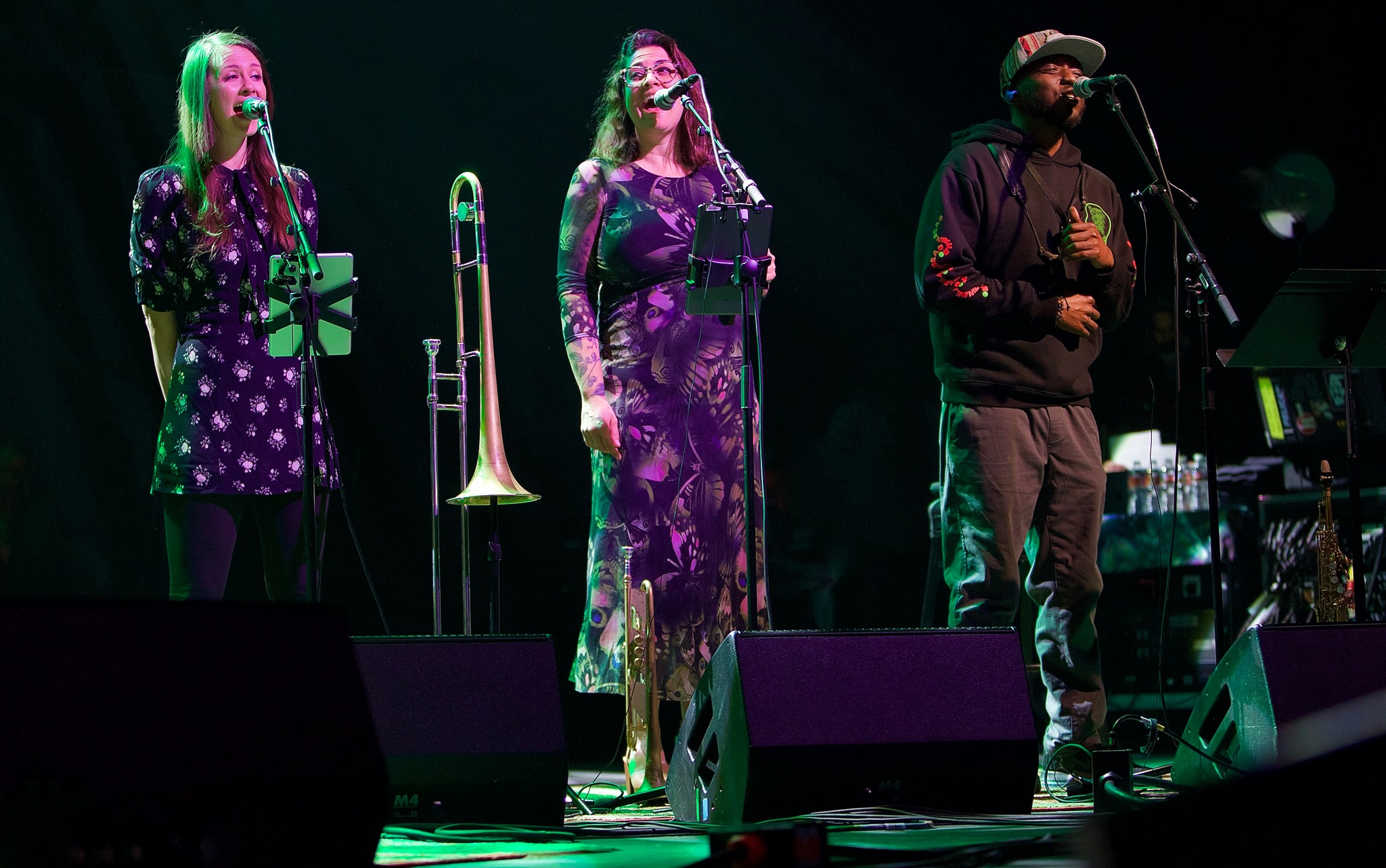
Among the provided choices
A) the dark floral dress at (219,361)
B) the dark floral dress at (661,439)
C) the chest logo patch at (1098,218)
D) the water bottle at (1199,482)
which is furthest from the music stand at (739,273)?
the water bottle at (1199,482)

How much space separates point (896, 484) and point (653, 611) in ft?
8.31

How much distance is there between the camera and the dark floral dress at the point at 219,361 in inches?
131

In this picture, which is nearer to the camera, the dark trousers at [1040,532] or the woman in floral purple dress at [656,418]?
the dark trousers at [1040,532]

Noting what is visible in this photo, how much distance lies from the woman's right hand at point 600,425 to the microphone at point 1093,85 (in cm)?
148

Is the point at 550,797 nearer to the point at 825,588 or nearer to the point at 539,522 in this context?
the point at 539,522

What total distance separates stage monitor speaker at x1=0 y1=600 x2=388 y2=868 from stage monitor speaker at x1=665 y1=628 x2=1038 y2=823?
0.89 metres

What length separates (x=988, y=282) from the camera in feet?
10.2

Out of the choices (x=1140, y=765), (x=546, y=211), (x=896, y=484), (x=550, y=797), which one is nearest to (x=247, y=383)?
(x=550, y=797)

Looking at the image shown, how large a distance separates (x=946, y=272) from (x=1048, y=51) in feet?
2.24

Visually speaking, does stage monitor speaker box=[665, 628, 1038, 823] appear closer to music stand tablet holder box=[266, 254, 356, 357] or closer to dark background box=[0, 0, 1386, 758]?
music stand tablet holder box=[266, 254, 356, 357]

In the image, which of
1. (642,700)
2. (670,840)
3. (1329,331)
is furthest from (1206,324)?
(670,840)

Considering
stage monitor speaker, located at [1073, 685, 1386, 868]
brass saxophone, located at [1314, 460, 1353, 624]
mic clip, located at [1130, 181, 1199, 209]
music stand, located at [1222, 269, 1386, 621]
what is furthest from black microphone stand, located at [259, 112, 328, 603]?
brass saxophone, located at [1314, 460, 1353, 624]

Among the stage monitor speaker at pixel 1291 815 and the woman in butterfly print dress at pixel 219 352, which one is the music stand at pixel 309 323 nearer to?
the woman in butterfly print dress at pixel 219 352

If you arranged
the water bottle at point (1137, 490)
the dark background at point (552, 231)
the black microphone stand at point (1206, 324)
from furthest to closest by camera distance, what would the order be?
the water bottle at point (1137, 490)
the dark background at point (552, 231)
the black microphone stand at point (1206, 324)
